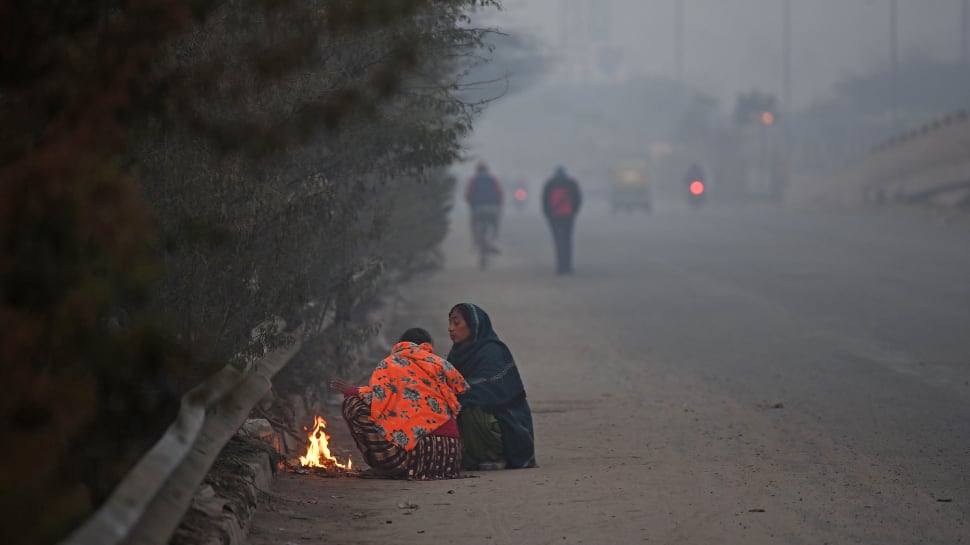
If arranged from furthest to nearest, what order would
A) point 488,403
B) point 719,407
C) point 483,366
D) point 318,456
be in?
point 719,407 → point 318,456 → point 483,366 → point 488,403

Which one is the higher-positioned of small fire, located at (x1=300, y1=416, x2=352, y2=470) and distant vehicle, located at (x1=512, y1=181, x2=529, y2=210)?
distant vehicle, located at (x1=512, y1=181, x2=529, y2=210)

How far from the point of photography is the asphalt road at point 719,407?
7531 millimetres

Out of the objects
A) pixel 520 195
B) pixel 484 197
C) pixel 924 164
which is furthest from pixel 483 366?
pixel 520 195

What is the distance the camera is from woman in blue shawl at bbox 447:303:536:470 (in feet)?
30.9

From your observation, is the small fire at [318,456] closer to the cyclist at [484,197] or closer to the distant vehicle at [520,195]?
the cyclist at [484,197]

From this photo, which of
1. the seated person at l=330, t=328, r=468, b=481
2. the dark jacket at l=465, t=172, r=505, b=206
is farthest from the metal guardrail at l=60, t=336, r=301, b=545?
the dark jacket at l=465, t=172, r=505, b=206

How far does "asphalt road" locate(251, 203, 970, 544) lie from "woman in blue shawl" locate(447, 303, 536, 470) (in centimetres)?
28

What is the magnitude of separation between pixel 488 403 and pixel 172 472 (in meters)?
3.67

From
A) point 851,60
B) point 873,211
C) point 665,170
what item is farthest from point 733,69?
point 873,211

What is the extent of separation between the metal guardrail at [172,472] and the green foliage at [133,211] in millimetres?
123

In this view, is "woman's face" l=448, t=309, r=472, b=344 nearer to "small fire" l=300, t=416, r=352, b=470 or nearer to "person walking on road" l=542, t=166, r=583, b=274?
"small fire" l=300, t=416, r=352, b=470

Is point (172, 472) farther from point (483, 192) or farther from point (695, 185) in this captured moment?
point (695, 185)

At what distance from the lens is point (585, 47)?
628 ft

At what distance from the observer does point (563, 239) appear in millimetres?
27125
